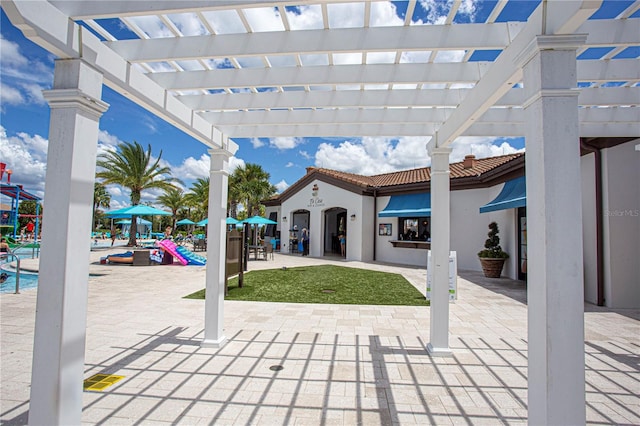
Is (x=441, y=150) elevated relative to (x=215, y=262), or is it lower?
elevated

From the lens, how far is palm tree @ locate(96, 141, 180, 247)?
69.4 ft

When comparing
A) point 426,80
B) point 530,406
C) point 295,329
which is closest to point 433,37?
point 426,80

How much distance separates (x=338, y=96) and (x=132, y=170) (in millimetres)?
22128

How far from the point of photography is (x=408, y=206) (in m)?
14.6

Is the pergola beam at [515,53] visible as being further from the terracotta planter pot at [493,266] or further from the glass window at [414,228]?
the glass window at [414,228]

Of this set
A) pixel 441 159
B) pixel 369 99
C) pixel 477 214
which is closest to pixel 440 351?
pixel 441 159

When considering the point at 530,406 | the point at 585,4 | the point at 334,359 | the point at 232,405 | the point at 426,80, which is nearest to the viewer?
the point at 585,4

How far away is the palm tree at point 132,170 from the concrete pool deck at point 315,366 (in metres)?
16.8

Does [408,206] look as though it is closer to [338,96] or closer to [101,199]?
[338,96]

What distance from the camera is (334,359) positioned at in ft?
13.5

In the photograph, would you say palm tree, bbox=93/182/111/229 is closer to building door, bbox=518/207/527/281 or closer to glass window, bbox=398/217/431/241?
glass window, bbox=398/217/431/241

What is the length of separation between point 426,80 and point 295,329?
4173mm

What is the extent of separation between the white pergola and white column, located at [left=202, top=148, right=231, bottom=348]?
21 mm

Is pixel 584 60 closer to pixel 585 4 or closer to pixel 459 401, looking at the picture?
pixel 585 4
